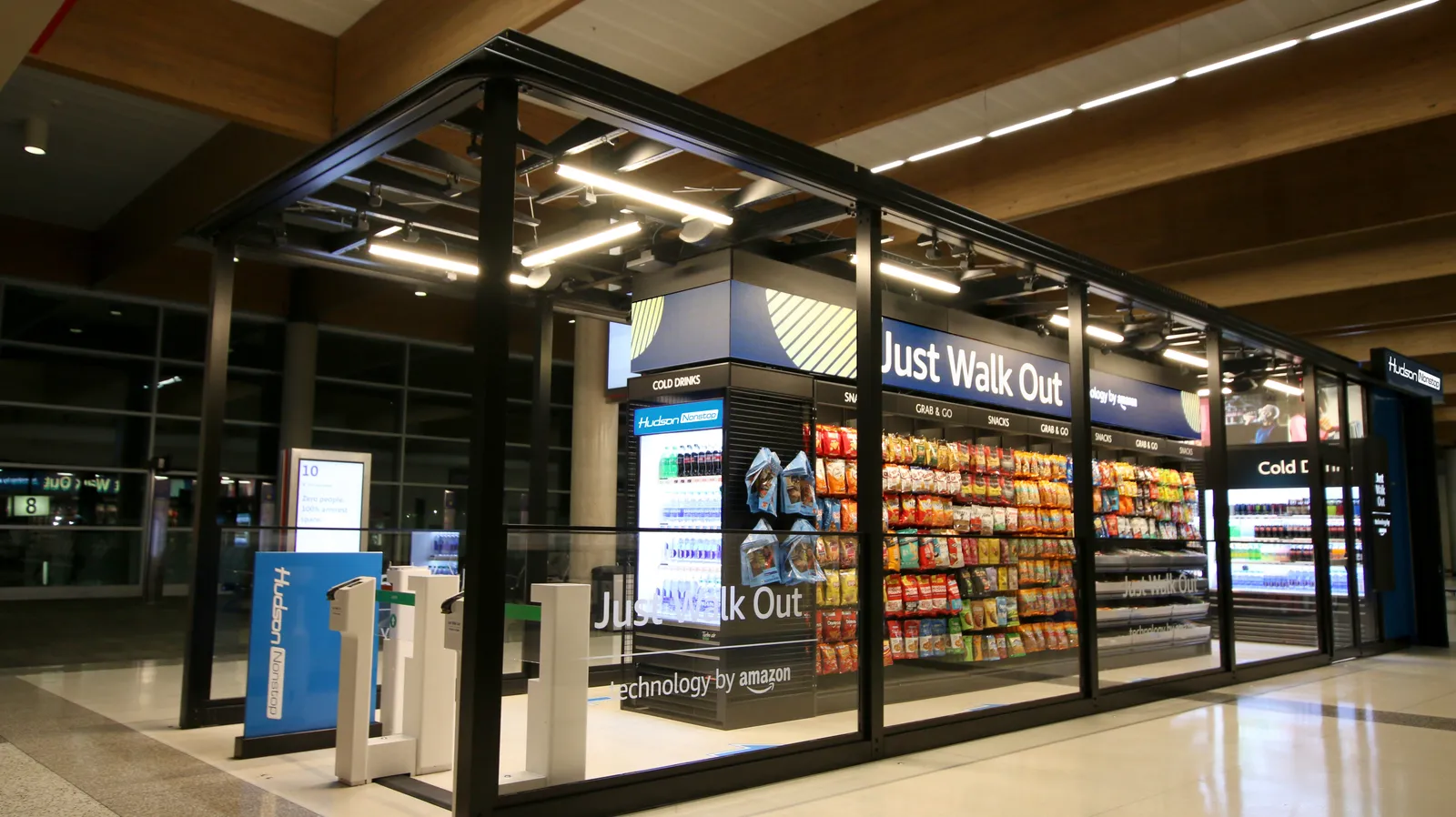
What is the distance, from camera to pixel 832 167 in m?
5.30

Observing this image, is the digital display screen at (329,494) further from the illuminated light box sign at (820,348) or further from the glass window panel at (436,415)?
the glass window panel at (436,415)

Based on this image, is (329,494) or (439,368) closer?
(329,494)

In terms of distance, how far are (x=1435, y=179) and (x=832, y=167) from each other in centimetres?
658

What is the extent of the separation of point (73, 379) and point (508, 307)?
1298 centimetres

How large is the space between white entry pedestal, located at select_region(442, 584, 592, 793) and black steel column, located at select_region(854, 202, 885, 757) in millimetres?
1686

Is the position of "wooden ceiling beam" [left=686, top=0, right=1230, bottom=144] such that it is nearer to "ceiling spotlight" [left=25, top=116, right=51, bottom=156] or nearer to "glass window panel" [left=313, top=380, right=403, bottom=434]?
"ceiling spotlight" [left=25, top=116, right=51, bottom=156]

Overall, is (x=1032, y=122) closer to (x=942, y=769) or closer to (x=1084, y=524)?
(x=1084, y=524)

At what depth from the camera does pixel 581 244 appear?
6887 mm

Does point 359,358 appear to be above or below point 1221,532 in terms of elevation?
above

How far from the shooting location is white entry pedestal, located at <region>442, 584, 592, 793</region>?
3.94m

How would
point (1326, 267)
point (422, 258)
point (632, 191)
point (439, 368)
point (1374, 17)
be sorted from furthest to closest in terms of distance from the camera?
point (439, 368), point (1326, 267), point (422, 258), point (1374, 17), point (632, 191)

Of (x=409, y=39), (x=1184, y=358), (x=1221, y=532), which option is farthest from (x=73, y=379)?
(x=1184, y=358)

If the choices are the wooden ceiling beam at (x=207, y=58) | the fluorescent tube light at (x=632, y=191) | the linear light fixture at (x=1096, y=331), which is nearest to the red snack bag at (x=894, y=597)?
the fluorescent tube light at (x=632, y=191)

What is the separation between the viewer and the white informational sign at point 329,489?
7.22 meters
